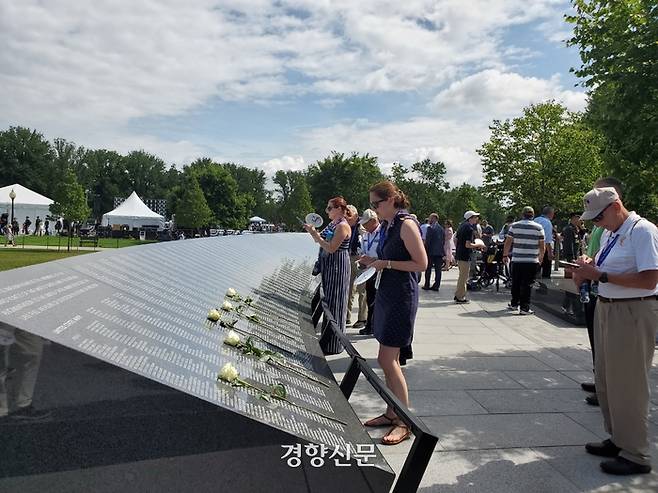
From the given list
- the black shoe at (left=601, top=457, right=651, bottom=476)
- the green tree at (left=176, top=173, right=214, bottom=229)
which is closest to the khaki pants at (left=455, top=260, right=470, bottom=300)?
the black shoe at (left=601, top=457, right=651, bottom=476)

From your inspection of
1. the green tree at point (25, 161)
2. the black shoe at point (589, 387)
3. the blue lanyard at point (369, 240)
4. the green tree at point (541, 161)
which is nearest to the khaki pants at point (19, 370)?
the black shoe at point (589, 387)

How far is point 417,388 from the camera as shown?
5.00 meters

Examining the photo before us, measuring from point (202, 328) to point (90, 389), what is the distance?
0.88 metres

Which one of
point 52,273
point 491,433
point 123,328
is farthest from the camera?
point 491,433

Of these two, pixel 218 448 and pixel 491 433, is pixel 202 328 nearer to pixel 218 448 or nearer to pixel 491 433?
pixel 218 448

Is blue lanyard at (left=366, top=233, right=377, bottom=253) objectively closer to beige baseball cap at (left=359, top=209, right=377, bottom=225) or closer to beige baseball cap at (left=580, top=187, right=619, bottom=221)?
beige baseball cap at (left=359, top=209, right=377, bottom=225)

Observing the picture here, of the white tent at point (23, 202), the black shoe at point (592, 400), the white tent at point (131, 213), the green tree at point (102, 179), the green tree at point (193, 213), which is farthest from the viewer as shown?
the green tree at point (102, 179)

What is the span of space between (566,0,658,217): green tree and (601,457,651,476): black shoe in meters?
3.11

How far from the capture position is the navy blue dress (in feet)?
12.0

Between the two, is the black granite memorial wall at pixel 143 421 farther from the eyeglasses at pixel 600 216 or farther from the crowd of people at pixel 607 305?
the eyeglasses at pixel 600 216

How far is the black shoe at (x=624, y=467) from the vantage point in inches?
128

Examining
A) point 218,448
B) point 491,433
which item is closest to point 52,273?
point 218,448

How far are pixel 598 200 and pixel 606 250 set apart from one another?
0.37 m

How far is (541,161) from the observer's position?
902 inches
